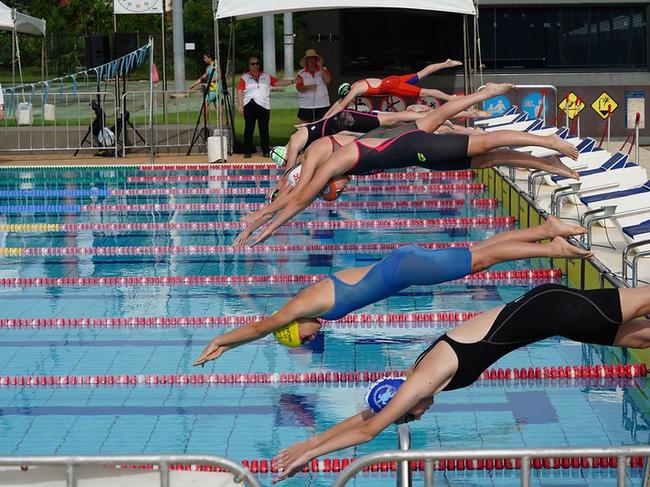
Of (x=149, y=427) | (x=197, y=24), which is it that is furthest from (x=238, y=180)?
(x=197, y=24)

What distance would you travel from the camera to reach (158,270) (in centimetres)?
1015

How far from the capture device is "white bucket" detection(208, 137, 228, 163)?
16.4 m

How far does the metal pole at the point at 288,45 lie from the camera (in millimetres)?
24572

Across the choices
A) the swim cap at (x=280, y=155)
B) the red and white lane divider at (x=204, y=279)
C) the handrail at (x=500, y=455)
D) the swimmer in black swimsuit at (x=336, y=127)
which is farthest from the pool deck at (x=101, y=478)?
the swim cap at (x=280, y=155)

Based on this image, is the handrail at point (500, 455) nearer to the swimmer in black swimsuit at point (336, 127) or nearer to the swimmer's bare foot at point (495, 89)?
the swimmer's bare foot at point (495, 89)

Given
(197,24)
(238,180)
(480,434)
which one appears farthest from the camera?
(197,24)

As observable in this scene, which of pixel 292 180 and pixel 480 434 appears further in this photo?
pixel 292 180

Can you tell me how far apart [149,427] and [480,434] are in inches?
66.2

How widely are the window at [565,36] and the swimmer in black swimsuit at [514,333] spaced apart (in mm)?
14450

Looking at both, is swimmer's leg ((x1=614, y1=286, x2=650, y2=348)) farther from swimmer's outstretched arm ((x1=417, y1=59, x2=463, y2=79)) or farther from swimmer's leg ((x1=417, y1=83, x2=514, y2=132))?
swimmer's outstretched arm ((x1=417, y1=59, x2=463, y2=79))

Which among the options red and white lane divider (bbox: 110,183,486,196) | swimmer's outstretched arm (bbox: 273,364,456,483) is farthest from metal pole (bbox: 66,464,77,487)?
red and white lane divider (bbox: 110,183,486,196)

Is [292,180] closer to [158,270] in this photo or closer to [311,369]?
[311,369]

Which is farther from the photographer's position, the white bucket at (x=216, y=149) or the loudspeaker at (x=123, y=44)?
the loudspeaker at (x=123, y=44)

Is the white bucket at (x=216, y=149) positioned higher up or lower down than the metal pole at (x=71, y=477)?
higher up
